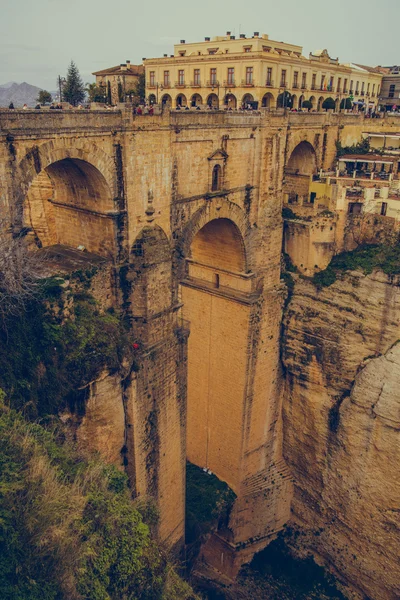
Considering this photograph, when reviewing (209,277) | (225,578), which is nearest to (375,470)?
(225,578)

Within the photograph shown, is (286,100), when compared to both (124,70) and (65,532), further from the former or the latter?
(65,532)

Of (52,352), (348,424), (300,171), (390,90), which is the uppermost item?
(390,90)

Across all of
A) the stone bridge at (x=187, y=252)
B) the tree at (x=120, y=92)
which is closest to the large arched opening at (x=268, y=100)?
the stone bridge at (x=187, y=252)

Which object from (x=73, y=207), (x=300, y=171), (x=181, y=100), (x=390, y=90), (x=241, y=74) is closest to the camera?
(x=73, y=207)

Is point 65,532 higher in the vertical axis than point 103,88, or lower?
lower

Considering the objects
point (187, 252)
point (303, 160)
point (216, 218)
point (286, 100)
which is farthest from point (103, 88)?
point (187, 252)

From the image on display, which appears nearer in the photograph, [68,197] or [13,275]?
[13,275]

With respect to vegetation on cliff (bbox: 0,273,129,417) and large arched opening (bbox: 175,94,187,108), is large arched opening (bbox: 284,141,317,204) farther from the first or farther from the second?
vegetation on cliff (bbox: 0,273,129,417)

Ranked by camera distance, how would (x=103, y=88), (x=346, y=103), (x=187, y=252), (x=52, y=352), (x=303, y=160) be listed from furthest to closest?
(x=346, y=103) → (x=103, y=88) → (x=303, y=160) → (x=187, y=252) → (x=52, y=352)

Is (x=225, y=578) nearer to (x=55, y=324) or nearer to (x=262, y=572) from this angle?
(x=262, y=572)
